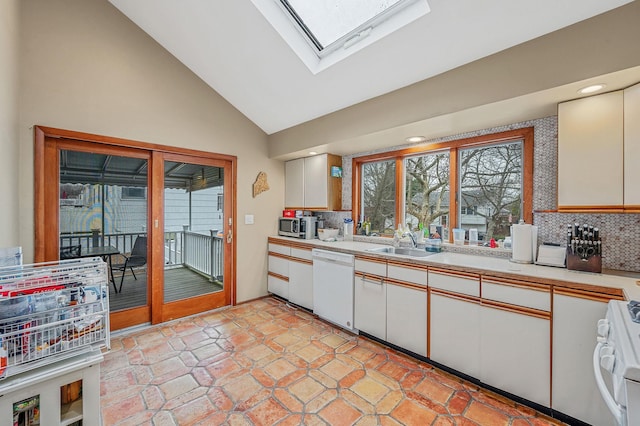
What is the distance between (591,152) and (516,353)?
149 centimetres

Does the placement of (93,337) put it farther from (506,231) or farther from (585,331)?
(506,231)

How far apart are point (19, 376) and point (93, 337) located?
0.81 feet

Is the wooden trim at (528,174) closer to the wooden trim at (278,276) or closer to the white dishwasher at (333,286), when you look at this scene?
the white dishwasher at (333,286)

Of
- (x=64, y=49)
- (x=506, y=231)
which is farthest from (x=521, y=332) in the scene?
(x=64, y=49)

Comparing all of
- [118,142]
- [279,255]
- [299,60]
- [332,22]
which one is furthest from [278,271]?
[332,22]

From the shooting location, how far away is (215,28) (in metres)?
2.69

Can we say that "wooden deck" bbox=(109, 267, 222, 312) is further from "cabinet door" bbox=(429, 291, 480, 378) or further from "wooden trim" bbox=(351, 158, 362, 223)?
"cabinet door" bbox=(429, 291, 480, 378)

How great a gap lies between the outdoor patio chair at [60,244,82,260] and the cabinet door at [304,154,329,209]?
8.66ft

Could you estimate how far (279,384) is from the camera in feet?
7.07

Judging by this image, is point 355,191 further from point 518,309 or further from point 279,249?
point 518,309

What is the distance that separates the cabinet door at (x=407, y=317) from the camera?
240cm

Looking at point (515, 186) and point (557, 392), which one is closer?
point (557, 392)

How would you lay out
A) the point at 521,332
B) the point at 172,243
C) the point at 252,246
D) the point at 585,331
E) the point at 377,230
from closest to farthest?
the point at 585,331
the point at 521,332
the point at 172,243
the point at 377,230
the point at 252,246

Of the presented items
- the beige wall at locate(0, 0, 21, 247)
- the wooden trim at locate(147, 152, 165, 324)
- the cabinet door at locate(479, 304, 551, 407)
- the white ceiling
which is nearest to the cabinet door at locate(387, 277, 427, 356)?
the cabinet door at locate(479, 304, 551, 407)
